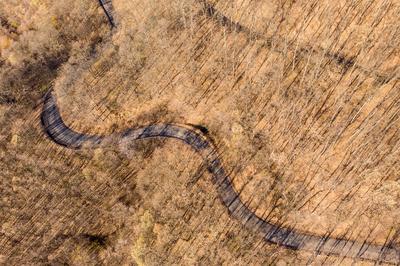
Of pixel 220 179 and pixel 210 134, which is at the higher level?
pixel 210 134

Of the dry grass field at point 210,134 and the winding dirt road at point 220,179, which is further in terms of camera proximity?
the dry grass field at point 210,134

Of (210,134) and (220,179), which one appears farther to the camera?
(210,134)

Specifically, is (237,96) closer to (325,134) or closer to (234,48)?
(234,48)

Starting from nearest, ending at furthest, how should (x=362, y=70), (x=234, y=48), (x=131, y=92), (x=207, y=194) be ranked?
A: (x=362, y=70), (x=207, y=194), (x=234, y=48), (x=131, y=92)

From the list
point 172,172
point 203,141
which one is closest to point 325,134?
point 203,141
